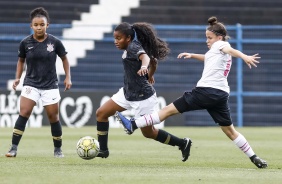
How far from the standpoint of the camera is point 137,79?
1104 centimetres

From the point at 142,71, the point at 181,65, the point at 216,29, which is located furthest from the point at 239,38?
the point at 142,71

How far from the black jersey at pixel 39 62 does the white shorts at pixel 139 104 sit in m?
1.14

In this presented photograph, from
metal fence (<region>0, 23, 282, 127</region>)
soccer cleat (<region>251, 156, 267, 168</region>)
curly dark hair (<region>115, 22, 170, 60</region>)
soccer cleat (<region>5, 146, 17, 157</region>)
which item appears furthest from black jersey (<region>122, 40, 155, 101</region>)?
metal fence (<region>0, 23, 282, 127</region>)

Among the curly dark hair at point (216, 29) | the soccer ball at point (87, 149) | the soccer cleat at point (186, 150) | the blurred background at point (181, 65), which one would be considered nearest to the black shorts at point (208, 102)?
the curly dark hair at point (216, 29)

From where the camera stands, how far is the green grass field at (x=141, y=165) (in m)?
8.91

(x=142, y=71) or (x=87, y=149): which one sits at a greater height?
(x=142, y=71)

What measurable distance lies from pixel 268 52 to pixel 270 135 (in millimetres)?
5435

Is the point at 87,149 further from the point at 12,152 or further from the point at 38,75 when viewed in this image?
the point at 38,75

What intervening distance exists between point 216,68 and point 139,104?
3.53 ft

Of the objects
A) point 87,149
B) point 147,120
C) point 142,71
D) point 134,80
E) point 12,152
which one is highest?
point 142,71

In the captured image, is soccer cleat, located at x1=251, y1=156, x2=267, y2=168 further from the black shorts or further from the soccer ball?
the soccer ball

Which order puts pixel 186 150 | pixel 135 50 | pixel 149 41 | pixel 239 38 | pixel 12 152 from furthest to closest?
pixel 239 38
pixel 12 152
pixel 186 150
pixel 149 41
pixel 135 50

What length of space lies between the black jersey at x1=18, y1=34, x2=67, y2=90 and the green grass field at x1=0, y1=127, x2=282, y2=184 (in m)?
1.00

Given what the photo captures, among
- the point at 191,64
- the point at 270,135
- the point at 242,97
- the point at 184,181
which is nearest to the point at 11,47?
the point at 191,64
